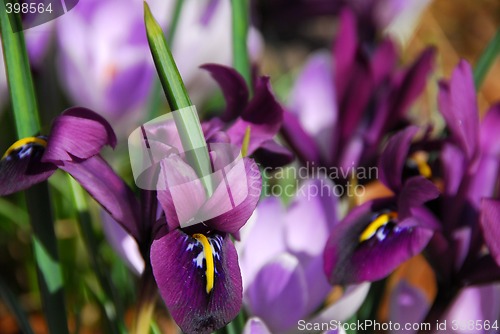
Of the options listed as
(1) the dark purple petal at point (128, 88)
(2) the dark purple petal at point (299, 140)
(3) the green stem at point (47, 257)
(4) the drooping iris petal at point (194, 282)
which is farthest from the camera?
(1) the dark purple petal at point (128, 88)

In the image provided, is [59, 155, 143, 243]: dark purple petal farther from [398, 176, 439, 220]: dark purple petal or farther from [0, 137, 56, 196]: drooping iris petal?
[398, 176, 439, 220]: dark purple petal

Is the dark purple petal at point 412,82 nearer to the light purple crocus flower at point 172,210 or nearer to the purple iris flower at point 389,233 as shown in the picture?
the purple iris flower at point 389,233

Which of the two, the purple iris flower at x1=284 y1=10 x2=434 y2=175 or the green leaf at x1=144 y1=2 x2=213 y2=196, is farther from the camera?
the purple iris flower at x1=284 y1=10 x2=434 y2=175

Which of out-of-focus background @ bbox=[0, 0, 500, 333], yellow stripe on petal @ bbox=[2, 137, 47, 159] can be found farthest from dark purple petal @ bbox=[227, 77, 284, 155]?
out-of-focus background @ bbox=[0, 0, 500, 333]

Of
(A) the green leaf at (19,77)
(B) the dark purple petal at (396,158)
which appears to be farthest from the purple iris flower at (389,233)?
(A) the green leaf at (19,77)

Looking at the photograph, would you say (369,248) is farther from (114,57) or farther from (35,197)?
(114,57)

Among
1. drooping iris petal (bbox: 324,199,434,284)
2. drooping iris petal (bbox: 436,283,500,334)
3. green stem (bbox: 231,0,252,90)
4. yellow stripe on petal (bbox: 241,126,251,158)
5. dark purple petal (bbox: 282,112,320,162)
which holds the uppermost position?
green stem (bbox: 231,0,252,90)
